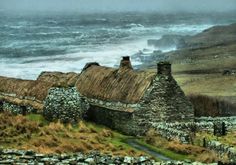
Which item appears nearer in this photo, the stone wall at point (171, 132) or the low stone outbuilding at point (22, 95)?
the stone wall at point (171, 132)

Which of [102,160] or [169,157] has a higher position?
[102,160]

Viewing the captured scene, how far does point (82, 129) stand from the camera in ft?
104

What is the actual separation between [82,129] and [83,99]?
5.08 meters

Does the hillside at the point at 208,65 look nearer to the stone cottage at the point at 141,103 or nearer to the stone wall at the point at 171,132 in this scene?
the stone cottage at the point at 141,103

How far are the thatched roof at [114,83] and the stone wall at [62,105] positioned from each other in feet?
9.99

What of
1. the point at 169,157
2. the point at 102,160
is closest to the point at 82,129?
the point at 169,157

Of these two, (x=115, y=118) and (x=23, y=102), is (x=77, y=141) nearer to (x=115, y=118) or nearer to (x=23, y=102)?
(x=115, y=118)

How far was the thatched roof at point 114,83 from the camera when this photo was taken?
35688 mm

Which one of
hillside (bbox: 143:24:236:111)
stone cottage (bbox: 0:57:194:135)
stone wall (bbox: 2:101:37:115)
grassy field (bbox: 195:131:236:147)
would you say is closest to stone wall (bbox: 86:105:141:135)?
stone cottage (bbox: 0:57:194:135)

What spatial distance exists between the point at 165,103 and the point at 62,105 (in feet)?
17.1

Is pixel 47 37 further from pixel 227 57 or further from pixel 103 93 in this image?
pixel 103 93

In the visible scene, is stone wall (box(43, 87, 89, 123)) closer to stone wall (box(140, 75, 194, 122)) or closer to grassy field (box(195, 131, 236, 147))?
stone wall (box(140, 75, 194, 122))

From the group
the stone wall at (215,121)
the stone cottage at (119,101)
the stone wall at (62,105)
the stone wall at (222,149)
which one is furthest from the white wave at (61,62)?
the stone wall at (222,149)

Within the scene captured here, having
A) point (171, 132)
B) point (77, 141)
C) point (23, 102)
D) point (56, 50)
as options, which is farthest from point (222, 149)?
point (56, 50)
